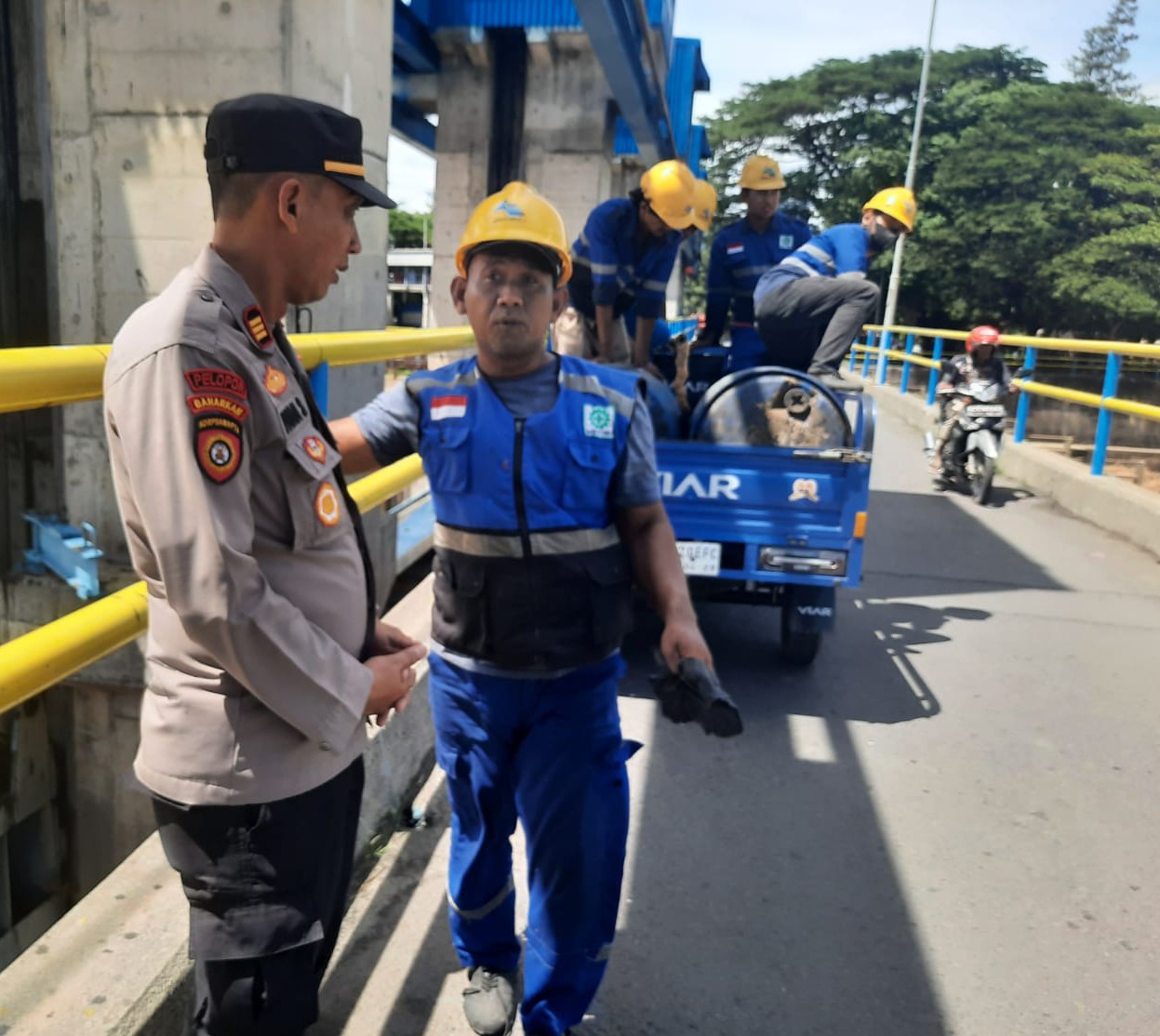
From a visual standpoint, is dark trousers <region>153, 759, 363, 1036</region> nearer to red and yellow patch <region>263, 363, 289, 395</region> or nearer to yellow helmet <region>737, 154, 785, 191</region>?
red and yellow patch <region>263, 363, 289, 395</region>

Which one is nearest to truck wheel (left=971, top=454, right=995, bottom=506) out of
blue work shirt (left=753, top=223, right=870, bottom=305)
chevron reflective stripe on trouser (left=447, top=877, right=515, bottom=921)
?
blue work shirt (left=753, top=223, right=870, bottom=305)

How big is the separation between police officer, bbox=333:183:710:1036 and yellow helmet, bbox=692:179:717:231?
11.2ft

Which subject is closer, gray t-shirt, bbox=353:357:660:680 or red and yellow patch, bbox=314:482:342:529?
red and yellow patch, bbox=314:482:342:529

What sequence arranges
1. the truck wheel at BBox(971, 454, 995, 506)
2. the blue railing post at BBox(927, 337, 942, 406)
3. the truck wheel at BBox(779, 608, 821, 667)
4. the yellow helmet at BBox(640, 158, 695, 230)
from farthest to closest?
the blue railing post at BBox(927, 337, 942, 406)
the truck wheel at BBox(971, 454, 995, 506)
the yellow helmet at BBox(640, 158, 695, 230)
the truck wheel at BBox(779, 608, 821, 667)

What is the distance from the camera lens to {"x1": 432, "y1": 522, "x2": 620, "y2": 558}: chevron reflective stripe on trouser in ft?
6.98

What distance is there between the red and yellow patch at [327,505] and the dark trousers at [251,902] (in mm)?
424

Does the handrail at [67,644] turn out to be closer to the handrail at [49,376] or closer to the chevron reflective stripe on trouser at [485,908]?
the handrail at [49,376]

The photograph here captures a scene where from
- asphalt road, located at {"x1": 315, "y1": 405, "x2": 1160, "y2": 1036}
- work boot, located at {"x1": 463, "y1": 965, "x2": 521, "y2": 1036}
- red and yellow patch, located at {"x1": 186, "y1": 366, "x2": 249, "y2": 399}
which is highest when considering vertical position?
red and yellow patch, located at {"x1": 186, "y1": 366, "x2": 249, "y2": 399}

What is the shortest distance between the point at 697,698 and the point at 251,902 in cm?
81

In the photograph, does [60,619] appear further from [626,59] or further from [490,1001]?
[626,59]

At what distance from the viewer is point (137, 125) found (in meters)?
5.12

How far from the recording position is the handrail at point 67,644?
63.6 inches

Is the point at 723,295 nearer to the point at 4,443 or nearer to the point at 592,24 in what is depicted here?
the point at 592,24

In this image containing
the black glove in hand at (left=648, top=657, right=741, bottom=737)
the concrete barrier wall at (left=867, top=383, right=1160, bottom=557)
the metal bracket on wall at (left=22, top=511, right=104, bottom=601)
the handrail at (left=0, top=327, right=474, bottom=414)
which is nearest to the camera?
the handrail at (left=0, top=327, right=474, bottom=414)
